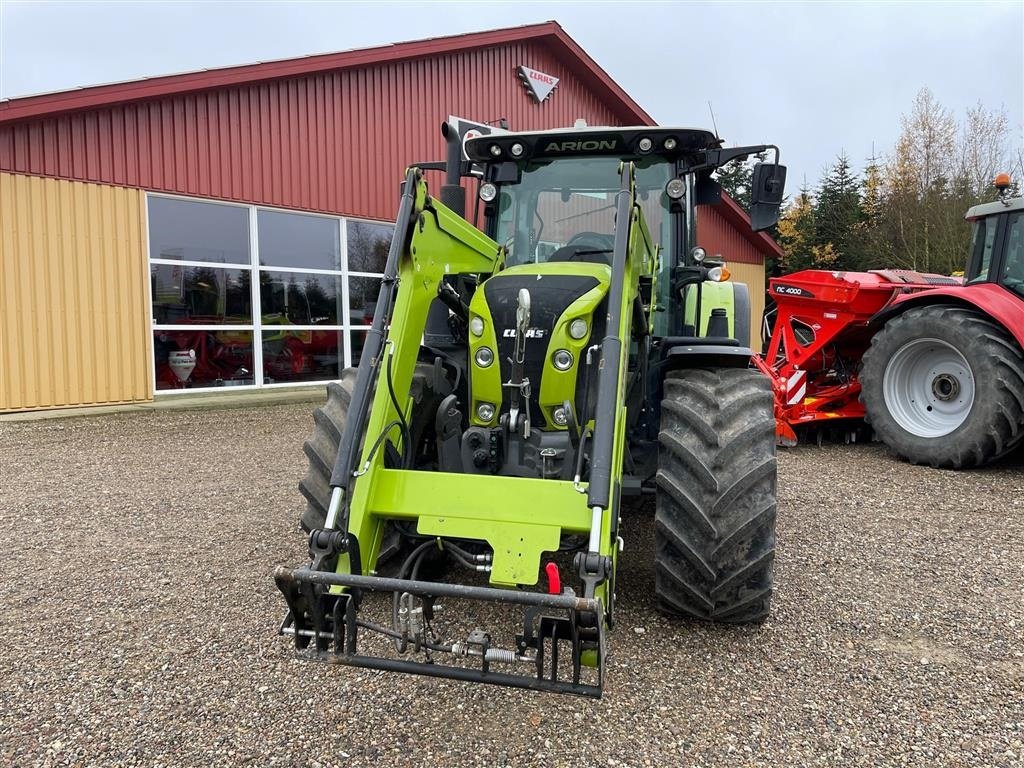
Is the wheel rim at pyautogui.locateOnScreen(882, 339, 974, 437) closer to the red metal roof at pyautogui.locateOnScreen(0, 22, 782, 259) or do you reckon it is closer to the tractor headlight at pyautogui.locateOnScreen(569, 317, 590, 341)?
the tractor headlight at pyautogui.locateOnScreen(569, 317, 590, 341)

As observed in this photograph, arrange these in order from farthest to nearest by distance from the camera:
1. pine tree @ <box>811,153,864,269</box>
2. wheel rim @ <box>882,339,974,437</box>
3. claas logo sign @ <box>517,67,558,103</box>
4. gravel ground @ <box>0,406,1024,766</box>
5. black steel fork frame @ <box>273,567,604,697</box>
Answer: pine tree @ <box>811,153,864,269</box> → claas logo sign @ <box>517,67,558,103</box> → wheel rim @ <box>882,339,974,437</box> → gravel ground @ <box>0,406,1024,766</box> → black steel fork frame @ <box>273,567,604,697</box>

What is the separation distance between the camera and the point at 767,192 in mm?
4324

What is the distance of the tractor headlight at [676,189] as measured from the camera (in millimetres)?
4391

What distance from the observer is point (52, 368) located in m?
8.80

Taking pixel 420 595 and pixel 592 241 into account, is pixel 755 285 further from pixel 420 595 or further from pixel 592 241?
pixel 420 595

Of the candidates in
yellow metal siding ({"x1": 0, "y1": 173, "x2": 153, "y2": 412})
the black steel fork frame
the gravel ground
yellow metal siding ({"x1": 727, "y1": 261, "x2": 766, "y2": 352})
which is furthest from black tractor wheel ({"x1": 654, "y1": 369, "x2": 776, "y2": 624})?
yellow metal siding ({"x1": 727, "y1": 261, "x2": 766, "y2": 352})

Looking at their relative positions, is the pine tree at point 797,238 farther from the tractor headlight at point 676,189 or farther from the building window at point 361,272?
the tractor headlight at point 676,189

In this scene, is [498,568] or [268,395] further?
[268,395]

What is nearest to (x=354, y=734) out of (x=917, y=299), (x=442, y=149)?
(x=917, y=299)

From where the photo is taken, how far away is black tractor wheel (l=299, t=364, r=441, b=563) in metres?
3.42

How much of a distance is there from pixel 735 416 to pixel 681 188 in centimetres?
172

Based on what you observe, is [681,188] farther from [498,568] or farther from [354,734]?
[354,734]

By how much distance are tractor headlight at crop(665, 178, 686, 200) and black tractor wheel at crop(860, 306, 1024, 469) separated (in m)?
3.75

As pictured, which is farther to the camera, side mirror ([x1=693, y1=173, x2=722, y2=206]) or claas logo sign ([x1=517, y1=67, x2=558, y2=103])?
claas logo sign ([x1=517, y1=67, x2=558, y2=103])
